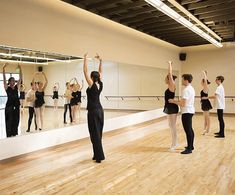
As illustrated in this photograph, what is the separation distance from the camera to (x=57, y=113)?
530 cm

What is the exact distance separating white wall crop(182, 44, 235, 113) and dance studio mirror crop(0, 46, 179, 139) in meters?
3.19

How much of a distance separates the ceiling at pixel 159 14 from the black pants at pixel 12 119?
239 cm

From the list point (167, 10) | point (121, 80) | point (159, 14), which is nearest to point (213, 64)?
point (121, 80)

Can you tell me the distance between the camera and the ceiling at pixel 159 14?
16.1ft

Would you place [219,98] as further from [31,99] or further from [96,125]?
[31,99]

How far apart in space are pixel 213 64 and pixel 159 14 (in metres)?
5.93

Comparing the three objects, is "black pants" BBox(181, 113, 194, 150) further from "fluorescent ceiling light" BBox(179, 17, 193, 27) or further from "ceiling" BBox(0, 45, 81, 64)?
Answer: "ceiling" BBox(0, 45, 81, 64)

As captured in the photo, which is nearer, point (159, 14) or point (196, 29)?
point (159, 14)

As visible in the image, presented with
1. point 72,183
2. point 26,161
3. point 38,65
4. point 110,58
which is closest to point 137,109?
point 110,58

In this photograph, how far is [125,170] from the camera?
11.8ft

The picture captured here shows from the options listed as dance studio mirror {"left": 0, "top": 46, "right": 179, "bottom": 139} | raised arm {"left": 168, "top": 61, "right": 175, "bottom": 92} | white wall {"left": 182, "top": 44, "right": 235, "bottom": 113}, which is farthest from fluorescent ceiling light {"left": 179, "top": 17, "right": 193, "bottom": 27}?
white wall {"left": 182, "top": 44, "right": 235, "bottom": 113}

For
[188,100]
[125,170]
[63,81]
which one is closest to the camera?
[125,170]

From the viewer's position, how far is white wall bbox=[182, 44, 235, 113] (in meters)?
10.2

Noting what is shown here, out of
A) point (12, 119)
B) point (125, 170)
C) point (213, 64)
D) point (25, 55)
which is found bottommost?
point (125, 170)
